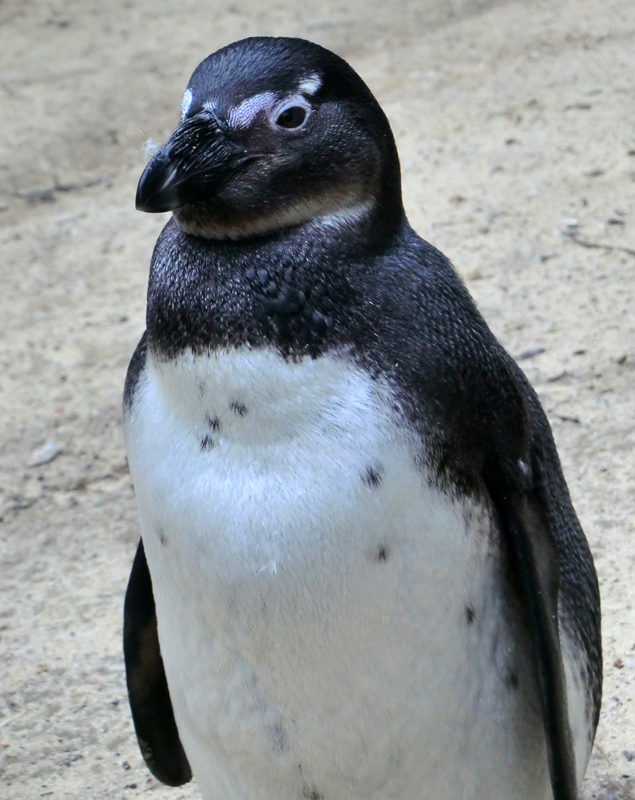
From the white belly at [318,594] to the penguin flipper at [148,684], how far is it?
0.83 ft

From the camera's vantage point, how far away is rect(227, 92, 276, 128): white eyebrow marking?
4.87 ft

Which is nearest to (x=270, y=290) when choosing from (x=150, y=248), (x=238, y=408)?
(x=238, y=408)

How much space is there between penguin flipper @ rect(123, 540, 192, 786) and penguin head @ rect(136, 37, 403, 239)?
737 millimetres

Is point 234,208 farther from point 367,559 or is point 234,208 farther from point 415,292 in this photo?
point 367,559

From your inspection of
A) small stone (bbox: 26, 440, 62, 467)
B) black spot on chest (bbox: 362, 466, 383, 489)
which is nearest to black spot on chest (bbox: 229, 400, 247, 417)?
black spot on chest (bbox: 362, 466, 383, 489)

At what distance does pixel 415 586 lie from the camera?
5.10 feet

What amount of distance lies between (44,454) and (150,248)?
129cm

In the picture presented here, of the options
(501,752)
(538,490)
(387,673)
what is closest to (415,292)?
(538,490)

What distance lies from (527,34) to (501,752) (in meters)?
4.59

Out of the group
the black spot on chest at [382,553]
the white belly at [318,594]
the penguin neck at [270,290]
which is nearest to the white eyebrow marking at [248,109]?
the penguin neck at [270,290]

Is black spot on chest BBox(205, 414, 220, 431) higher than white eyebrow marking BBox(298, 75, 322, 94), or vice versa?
white eyebrow marking BBox(298, 75, 322, 94)

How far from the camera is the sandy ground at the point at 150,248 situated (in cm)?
260

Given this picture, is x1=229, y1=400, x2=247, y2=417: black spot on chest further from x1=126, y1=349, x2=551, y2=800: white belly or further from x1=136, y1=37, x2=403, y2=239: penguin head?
x1=136, y1=37, x2=403, y2=239: penguin head

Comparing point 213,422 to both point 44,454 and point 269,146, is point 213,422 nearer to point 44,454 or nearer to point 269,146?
point 269,146
